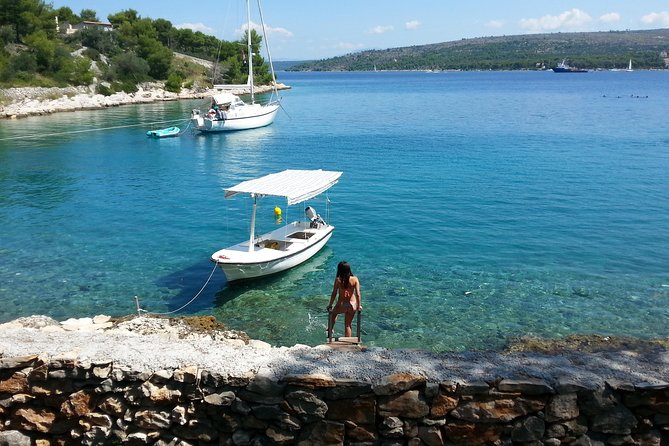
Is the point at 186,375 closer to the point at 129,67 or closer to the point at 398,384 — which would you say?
→ the point at 398,384

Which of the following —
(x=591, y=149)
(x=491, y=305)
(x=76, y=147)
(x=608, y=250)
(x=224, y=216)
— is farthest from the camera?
(x=76, y=147)

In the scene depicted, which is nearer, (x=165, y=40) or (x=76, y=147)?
(x=76, y=147)

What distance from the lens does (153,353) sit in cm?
789

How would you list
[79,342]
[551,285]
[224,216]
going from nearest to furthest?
[79,342] → [551,285] → [224,216]

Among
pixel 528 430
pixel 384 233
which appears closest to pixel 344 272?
pixel 528 430

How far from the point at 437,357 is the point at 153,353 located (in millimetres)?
3962

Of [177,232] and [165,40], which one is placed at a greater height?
[165,40]

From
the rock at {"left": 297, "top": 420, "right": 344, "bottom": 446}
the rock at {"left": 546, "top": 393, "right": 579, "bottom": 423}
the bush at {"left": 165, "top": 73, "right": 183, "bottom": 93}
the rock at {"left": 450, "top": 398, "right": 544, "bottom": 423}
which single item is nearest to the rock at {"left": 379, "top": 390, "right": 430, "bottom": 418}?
the rock at {"left": 450, "top": 398, "right": 544, "bottom": 423}

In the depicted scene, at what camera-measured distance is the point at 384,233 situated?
76.0ft

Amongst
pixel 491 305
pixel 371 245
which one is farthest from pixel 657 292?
pixel 371 245

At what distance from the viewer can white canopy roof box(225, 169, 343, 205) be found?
17750mm

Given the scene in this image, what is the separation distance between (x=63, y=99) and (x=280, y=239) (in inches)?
2583

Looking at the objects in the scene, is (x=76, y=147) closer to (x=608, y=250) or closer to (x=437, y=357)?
(x=608, y=250)

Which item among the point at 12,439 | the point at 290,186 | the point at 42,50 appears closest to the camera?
the point at 12,439
